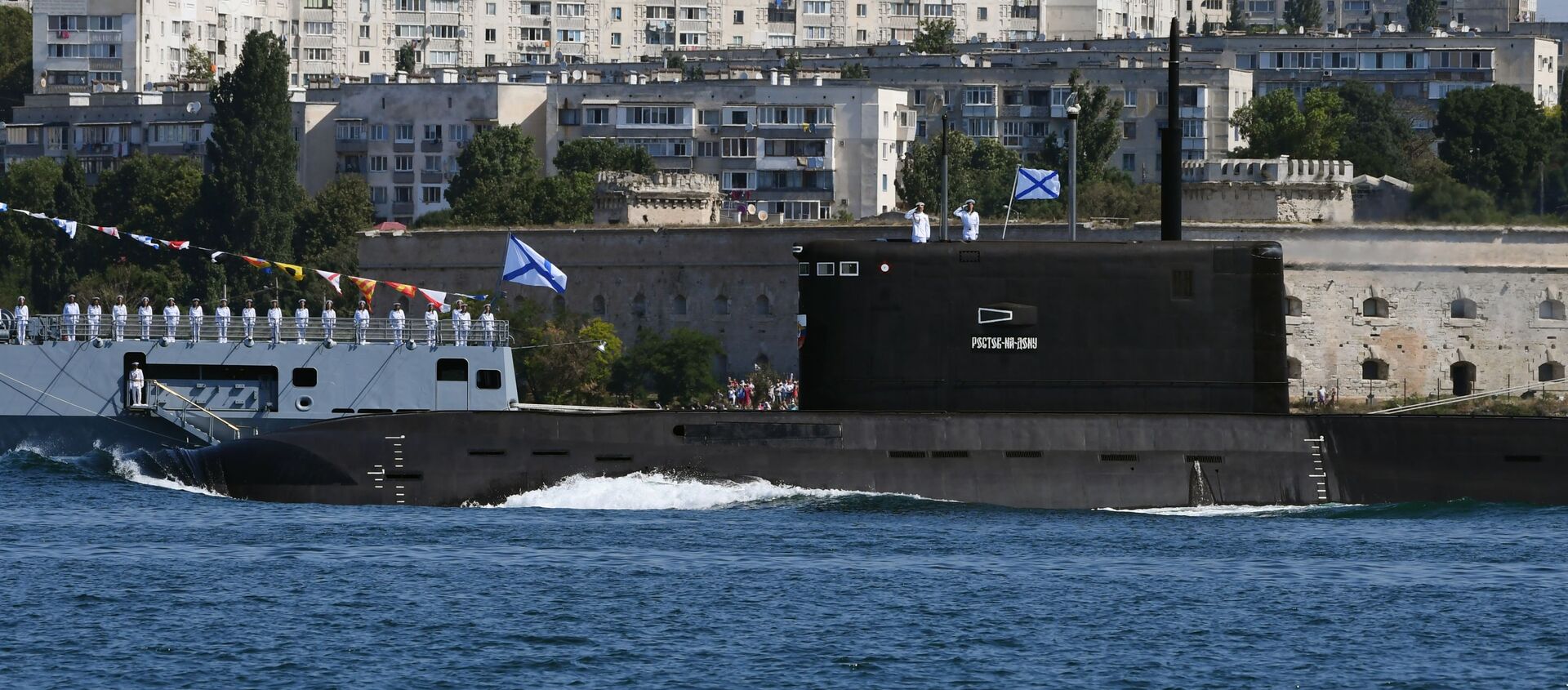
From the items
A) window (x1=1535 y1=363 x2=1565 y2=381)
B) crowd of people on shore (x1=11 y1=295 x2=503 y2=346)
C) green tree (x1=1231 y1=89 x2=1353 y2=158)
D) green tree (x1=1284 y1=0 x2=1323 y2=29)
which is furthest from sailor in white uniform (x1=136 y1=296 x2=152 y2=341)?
green tree (x1=1284 y1=0 x2=1323 y2=29)

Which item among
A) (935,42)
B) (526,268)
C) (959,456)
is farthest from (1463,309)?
(935,42)

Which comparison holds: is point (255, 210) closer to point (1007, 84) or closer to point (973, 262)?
point (1007, 84)

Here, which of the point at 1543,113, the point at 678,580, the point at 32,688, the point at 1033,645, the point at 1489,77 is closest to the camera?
the point at 32,688

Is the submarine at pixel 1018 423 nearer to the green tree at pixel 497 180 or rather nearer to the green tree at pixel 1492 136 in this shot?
the green tree at pixel 497 180

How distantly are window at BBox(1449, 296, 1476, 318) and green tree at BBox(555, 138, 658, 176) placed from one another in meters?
32.5

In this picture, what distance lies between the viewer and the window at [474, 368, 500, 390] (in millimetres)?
44844

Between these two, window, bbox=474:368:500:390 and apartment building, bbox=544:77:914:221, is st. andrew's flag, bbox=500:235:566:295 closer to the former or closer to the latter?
window, bbox=474:368:500:390

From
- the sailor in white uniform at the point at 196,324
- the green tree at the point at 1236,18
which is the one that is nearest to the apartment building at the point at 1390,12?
the green tree at the point at 1236,18

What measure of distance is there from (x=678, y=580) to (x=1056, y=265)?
724 cm

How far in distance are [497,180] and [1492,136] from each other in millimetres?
34547

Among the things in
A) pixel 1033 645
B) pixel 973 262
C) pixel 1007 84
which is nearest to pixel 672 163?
pixel 1007 84

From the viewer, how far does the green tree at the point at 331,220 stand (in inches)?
3280

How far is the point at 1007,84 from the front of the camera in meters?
96.0

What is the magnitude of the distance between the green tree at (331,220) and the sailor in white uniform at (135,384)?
3688cm
